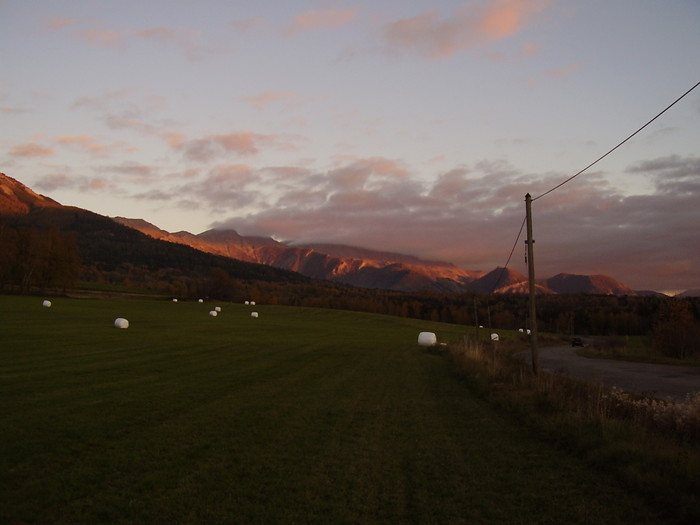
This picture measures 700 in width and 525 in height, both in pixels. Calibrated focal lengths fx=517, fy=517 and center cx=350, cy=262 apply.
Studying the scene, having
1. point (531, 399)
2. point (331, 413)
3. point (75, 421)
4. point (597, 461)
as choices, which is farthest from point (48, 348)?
point (597, 461)

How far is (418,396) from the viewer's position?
61.8ft

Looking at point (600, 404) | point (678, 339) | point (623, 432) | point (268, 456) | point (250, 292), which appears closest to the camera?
point (268, 456)

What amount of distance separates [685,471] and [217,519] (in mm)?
7377

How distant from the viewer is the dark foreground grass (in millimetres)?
7234

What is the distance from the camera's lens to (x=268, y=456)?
9.94 m

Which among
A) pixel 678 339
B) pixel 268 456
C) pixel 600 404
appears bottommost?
pixel 268 456

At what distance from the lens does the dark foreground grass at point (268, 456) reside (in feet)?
23.7

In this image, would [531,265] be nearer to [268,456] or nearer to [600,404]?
[600,404]

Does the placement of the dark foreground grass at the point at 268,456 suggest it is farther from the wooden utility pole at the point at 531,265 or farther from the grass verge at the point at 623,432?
the wooden utility pole at the point at 531,265

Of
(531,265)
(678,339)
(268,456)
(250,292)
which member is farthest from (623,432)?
(250,292)

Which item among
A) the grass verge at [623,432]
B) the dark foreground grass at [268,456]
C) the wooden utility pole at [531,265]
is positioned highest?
the wooden utility pole at [531,265]

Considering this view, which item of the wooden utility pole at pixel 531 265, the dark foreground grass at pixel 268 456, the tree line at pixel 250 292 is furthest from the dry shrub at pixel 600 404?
the tree line at pixel 250 292

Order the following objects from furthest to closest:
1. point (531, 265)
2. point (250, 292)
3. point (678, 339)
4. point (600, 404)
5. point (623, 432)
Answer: point (250, 292) → point (678, 339) → point (531, 265) → point (600, 404) → point (623, 432)

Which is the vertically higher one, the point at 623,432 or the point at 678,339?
the point at 623,432
